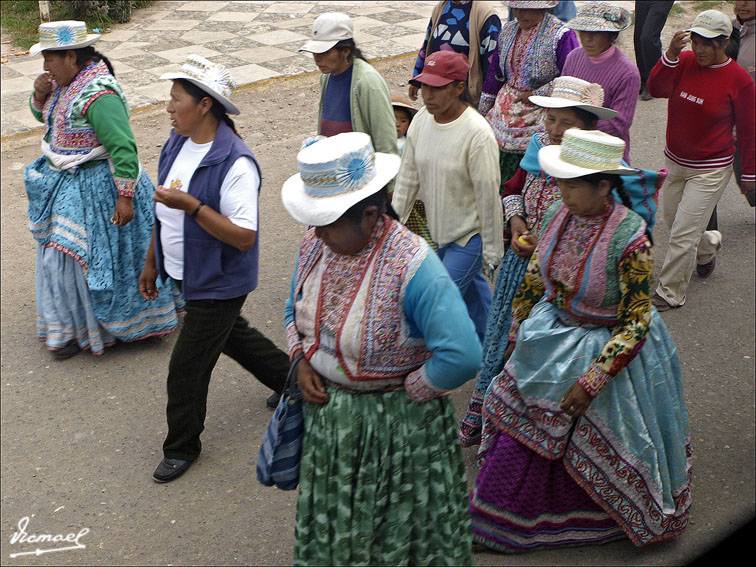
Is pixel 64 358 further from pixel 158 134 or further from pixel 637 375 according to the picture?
pixel 158 134

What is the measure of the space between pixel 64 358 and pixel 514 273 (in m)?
2.89

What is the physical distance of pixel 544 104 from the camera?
3.95 metres

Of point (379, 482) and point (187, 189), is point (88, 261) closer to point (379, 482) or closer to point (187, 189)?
point (187, 189)

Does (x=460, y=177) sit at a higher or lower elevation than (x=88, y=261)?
higher

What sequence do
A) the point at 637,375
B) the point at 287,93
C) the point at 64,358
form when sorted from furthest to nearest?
the point at 287,93 < the point at 64,358 < the point at 637,375

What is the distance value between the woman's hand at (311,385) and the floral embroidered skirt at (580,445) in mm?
1010

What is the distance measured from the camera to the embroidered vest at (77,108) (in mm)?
4848

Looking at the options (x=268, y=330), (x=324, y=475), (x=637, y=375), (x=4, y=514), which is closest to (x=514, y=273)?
(x=637, y=375)

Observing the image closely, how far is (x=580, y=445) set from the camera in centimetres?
349

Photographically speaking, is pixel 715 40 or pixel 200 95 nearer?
pixel 200 95

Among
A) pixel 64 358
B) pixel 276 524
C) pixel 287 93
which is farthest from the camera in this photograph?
pixel 287 93

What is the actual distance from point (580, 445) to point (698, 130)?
2826mm

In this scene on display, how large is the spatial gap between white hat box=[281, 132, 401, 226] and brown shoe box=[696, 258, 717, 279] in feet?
13.6

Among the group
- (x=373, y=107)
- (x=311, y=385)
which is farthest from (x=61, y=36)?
(x=311, y=385)
